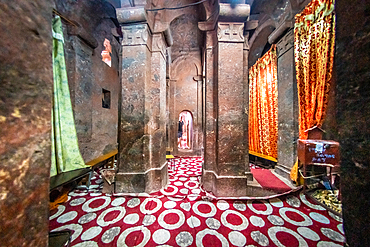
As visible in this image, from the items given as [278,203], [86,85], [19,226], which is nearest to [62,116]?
[86,85]

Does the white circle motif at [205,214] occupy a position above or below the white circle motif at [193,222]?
below

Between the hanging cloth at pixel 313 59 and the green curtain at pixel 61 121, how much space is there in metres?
4.69

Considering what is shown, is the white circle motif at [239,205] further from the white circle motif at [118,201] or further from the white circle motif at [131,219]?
the white circle motif at [118,201]

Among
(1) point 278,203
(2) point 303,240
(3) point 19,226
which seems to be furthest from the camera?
(1) point 278,203

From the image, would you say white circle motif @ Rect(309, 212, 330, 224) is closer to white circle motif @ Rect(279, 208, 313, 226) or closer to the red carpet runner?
white circle motif @ Rect(279, 208, 313, 226)

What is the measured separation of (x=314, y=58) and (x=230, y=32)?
70.0 inches

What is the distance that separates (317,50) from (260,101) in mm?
2280

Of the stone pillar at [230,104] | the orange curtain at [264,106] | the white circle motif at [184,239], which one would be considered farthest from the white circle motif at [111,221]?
the orange curtain at [264,106]

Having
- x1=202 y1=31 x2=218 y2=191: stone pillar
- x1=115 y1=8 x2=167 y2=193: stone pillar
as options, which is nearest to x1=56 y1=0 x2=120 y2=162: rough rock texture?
x1=115 y1=8 x2=167 y2=193: stone pillar

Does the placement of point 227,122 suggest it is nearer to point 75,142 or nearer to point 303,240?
point 303,240

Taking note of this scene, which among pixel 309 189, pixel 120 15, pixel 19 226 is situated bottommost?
pixel 309 189

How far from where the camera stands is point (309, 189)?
2.44m

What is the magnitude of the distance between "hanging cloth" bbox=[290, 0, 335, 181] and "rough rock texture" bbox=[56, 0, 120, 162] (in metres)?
4.49

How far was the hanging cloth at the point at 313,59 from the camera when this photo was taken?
2.26 meters
